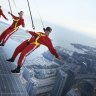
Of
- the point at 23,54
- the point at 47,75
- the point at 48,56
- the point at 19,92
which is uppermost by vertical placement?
the point at 23,54

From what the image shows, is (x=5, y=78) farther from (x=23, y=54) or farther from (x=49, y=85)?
(x=49, y=85)

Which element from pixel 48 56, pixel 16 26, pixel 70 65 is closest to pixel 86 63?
pixel 70 65

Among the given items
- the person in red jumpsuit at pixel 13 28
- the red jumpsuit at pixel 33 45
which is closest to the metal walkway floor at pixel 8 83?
the red jumpsuit at pixel 33 45

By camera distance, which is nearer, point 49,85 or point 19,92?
point 19,92

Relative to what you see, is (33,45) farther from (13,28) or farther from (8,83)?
(13,28)

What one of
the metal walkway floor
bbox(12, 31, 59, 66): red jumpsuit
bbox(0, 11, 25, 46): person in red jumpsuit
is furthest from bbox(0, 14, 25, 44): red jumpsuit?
bbox(12, 31, 59, 66): red jumpsuit

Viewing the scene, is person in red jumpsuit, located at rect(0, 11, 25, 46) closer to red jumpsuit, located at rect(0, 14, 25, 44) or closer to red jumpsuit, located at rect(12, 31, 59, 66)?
red jumpsuit, located at rect(0, 14, 25, 44)

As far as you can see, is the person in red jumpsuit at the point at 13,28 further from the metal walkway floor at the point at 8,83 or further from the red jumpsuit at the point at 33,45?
the red jumpsuit at the point at 33,45

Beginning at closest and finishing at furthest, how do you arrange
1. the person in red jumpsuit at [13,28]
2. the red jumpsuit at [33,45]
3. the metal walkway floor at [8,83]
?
the red jumpsuit at [33,45], the metal walkway floor at [8,83], the person in red jumpsuit at [13,28]

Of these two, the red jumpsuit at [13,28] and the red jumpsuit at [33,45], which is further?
the red jumpsuit at [13,28]
